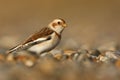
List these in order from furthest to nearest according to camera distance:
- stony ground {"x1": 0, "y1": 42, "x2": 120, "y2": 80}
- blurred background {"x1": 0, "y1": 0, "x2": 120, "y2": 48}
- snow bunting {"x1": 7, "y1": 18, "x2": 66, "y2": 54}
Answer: blurred background {"x1": 0, "y1": 0, "x2": 120, "y2": 48}, snow bunting {"x1": 7, "y1": 18, "x2": 66, "y2": 54}, stony ground {"x1": 0, "y1": 42, "x2": 120, "y2": 80}

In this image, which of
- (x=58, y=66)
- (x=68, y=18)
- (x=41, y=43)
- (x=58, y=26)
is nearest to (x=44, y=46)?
(x=41, y=43)

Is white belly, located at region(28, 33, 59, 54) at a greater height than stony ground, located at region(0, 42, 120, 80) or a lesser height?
greater

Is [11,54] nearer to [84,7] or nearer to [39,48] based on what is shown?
[39,48]

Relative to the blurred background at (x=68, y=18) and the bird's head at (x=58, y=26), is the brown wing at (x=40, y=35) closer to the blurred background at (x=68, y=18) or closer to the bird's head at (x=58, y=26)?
the bird's head at (x=58, y=26)

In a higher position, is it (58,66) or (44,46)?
(44,46)

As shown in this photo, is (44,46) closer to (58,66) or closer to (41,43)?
Answer: (41,43)

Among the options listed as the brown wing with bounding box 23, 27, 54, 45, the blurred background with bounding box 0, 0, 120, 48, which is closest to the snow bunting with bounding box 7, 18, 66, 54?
the brown wing with bounding box 23, 27, 54, 45

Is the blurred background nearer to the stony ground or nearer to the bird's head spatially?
the bird's head

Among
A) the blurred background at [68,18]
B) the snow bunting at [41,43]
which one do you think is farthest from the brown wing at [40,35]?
the blurred background at [68,18]

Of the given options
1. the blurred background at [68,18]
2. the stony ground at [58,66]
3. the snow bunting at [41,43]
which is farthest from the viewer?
the blurred background at [68,18]

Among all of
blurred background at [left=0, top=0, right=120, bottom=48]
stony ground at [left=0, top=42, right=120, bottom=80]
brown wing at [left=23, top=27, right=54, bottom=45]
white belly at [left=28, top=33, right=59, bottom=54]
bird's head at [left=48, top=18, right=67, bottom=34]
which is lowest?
stony ground at [left=0, top=42, right=120, bottom=80]
